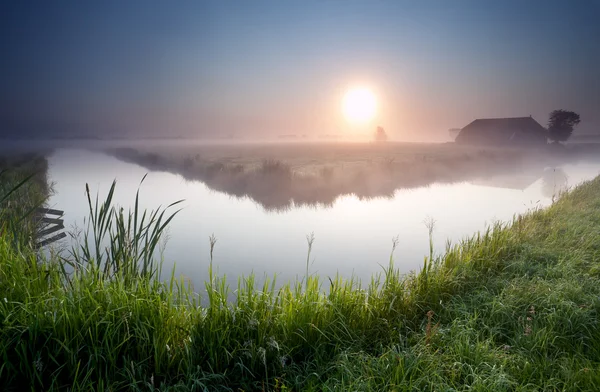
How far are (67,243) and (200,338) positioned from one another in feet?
26.9

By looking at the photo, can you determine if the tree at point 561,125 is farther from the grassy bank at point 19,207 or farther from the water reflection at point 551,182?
the grassy bank at point 19,207

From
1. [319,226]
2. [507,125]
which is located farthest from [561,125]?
[319,226]

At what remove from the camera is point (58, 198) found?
1727 cm

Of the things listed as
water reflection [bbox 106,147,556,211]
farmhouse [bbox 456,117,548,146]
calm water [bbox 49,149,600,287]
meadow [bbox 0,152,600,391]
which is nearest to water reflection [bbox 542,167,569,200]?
calm water [bbox 49,149,600,287]

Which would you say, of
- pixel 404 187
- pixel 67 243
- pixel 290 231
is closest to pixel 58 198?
pixel 67 243

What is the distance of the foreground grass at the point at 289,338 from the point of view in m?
2.71

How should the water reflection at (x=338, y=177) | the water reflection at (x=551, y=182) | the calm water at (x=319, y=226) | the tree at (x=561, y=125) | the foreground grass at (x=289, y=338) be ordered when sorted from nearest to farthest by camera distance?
the foreground grass at (x=289, y=338), the calm water at (x=319, y=226), the water reflection at (x=338, y=177), the water reflection at (x=551, y=182), the tree at (x=561, y=125)

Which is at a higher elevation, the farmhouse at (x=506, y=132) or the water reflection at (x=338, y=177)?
the farmhouse at (x=506, y=132)

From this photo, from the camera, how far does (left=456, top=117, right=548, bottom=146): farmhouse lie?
46281 millimetres

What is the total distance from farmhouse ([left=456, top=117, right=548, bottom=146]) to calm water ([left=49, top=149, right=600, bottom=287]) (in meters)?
27.0

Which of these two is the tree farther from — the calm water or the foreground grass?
the foreground grass

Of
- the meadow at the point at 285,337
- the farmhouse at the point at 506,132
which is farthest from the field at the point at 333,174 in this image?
the meadow at the point at 285,337

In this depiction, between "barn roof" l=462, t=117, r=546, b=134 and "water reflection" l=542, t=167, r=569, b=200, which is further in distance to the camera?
"barn roof" l=462, t=117, r=546, b=134

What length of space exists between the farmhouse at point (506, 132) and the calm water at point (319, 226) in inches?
1062
